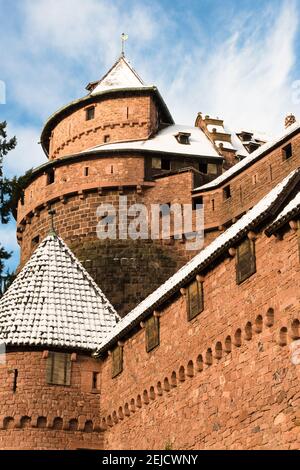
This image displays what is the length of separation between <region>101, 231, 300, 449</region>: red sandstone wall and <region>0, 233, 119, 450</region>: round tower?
906mm

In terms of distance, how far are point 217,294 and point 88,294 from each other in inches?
297

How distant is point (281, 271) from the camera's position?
1572 centimetres

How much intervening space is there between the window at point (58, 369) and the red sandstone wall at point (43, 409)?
115mm

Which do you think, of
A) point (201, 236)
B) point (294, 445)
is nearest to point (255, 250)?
point (294, 445)

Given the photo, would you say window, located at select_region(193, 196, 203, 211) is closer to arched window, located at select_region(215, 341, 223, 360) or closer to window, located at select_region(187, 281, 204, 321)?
window, located at select_region(187, 281, 204, 321)

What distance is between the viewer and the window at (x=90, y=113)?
37.9 metres

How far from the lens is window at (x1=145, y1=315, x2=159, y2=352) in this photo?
20.5 meters

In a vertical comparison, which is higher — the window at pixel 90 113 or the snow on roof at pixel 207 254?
the window at pixel 90 113

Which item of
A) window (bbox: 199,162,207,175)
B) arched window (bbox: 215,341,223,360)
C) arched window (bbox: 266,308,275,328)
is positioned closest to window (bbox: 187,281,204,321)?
arched window (bbox: 215,341,223,360)

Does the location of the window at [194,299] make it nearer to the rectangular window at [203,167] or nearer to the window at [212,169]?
the window at [212,169]

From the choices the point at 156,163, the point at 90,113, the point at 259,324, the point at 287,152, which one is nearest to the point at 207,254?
the point at 259,324

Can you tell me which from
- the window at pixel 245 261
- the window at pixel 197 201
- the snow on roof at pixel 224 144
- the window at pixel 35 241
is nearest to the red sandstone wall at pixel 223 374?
the window at pixel 245 261

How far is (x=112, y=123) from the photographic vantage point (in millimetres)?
37094

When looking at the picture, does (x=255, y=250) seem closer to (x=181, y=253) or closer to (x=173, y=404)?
(x=173, y=404)
